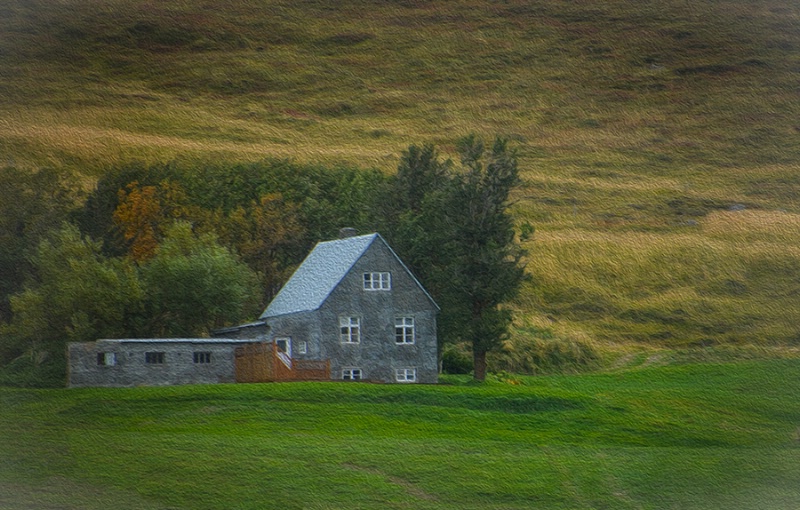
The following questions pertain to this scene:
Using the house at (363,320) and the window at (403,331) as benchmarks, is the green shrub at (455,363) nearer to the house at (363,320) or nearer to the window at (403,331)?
the house at (363,320)

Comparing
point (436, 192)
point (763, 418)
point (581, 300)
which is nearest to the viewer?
point (763, 418)

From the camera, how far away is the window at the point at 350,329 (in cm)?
6575

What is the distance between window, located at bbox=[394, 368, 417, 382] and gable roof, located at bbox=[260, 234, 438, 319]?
14.0 feet

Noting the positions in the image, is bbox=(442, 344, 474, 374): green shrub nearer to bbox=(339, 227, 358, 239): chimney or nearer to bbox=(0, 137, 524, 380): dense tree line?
bbox=(0, 137, 524, 380): dense tree line

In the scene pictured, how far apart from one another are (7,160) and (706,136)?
316 feet

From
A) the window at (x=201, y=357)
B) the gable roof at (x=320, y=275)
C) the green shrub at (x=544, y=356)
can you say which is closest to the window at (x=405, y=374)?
the gable roof at (x=320, y=275)

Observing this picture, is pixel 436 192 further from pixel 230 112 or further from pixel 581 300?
pixel 230 112

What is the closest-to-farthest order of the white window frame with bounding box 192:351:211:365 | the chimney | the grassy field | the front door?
the grassy field < the white window frame with bounding box 192:351:211:365 < the front door < the chimney

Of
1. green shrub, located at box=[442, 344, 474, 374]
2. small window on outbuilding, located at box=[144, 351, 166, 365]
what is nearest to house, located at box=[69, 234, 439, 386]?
small window on outbuilding, located at box=[144, 351, 166, 365]

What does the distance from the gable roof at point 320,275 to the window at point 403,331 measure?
2.08 meters

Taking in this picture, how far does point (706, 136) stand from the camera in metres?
168

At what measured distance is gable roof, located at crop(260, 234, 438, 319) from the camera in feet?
216

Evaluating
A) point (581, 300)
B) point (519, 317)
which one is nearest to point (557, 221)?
point (581, 300)

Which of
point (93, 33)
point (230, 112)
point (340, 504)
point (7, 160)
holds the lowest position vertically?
point (340, 504)
